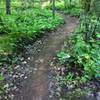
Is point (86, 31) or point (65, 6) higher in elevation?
point (65, 6)

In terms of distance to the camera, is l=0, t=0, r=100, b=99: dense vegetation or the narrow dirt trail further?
l=0, t=0, r=100, b=99: dense vegetation

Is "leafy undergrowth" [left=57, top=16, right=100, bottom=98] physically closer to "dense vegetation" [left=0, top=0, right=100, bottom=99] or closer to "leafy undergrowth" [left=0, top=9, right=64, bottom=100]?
"dense vegetation" [left=0, top=0, right=100, bottom=99]

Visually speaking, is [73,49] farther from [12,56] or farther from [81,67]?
[12,56]

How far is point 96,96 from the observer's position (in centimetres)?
900

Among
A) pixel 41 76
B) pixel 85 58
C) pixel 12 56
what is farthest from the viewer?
pixel 12 56

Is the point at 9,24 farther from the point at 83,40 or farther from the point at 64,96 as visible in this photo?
the point at 64,96

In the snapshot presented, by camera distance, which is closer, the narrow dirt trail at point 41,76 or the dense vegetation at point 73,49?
the narrow dirt trail at point 41,76

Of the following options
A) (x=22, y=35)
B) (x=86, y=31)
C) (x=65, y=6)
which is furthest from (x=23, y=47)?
(x=65, y=6)

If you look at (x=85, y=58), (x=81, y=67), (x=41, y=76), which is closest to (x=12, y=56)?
(x=41, y=76)

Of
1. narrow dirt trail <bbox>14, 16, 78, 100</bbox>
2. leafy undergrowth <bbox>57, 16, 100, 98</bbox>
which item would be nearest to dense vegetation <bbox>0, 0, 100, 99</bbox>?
leafy undergrowth <bbox>57, 16, 100, 98</bbox>

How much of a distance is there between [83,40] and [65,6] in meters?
24.0

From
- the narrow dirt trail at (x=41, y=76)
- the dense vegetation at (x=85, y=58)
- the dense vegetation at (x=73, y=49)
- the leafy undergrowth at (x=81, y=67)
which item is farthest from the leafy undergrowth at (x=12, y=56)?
the dense vegetation at (x=85, y=58)

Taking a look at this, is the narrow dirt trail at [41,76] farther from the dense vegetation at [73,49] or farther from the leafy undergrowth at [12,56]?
the dense vegetation at [73,49]

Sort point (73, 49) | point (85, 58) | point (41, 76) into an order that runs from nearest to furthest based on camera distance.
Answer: point (41, 76) → point (85, 58) → point (73, 49)
